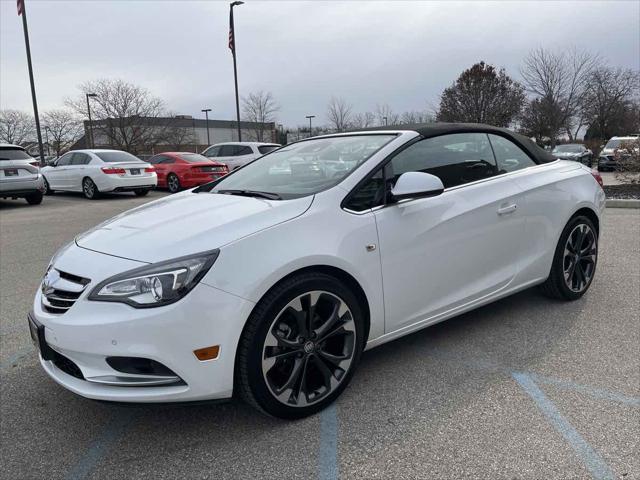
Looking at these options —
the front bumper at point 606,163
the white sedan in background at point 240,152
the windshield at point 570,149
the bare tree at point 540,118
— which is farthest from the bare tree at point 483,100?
the white sedan in background at point 240,152

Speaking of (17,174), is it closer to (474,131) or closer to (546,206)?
(474,131)

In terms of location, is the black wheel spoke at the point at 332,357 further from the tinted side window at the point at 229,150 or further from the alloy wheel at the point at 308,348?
the tinted side window at the point at 229,150

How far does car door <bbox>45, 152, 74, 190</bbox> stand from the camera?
15.3 meters

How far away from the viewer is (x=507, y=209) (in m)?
3.48

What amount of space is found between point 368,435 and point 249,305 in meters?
0.87

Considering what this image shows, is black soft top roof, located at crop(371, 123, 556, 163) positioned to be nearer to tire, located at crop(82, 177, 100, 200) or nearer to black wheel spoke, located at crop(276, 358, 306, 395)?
black wheel spoke, located at crop(276, 358, 306, 395)

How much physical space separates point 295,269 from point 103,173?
13.1 m

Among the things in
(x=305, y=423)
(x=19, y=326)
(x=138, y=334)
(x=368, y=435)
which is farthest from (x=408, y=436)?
(x=19, y=326)

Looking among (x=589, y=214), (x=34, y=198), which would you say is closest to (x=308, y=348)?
(x=589, y=214)

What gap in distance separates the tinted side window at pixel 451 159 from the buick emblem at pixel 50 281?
6.42ft

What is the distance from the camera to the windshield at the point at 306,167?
3037 mm

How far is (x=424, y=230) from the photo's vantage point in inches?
117

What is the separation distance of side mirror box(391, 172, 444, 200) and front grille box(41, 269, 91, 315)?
1.67m

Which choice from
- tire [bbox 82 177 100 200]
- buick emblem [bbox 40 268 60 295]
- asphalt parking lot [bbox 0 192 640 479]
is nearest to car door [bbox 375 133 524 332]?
asphalt parking lot [bbox 0 192 640 479]
